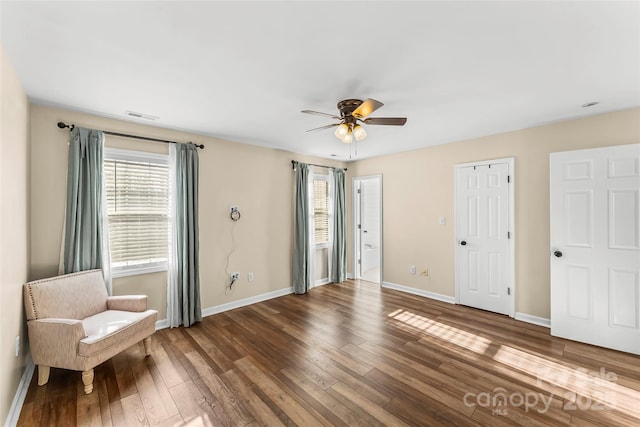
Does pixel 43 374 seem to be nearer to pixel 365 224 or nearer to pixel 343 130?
pixel 343 130

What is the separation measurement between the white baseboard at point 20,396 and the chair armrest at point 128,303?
691 mm

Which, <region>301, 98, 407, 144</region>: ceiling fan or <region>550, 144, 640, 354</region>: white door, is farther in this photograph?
<region>550, 144, 640, 354</region>: white door

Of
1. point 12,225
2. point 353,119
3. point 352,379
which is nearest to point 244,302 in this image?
point 352,379

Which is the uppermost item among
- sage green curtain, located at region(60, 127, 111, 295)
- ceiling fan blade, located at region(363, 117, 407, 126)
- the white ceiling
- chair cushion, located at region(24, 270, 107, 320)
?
the white ceiling

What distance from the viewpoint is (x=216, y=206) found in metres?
3.93

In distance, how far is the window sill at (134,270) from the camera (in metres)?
3.11

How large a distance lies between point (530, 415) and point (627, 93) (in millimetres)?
2936

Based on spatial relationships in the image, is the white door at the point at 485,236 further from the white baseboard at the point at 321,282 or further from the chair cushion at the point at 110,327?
the chair cushion at the point at 110,327

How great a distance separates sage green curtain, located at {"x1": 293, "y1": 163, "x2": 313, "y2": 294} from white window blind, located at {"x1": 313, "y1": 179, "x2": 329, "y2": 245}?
41 centimetres

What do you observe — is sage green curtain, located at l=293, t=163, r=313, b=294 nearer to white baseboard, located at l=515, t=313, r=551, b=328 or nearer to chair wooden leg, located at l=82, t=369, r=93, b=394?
chair wooden leg, located at l=82, t=369, r=93, b=394

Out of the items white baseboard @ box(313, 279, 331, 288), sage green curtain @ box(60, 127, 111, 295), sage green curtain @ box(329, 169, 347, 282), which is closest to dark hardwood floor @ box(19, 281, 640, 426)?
sage green curtain @ box(60, 127, 111, 295)

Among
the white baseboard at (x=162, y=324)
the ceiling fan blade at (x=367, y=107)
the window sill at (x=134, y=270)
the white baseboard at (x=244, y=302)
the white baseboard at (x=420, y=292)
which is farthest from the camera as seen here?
the white baseboard at (x=420, y=292)

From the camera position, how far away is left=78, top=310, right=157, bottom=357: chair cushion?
217cm

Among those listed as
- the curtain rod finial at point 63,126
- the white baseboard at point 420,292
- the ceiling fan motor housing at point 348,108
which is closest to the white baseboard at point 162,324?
the curtain rod finial at point 63,126
